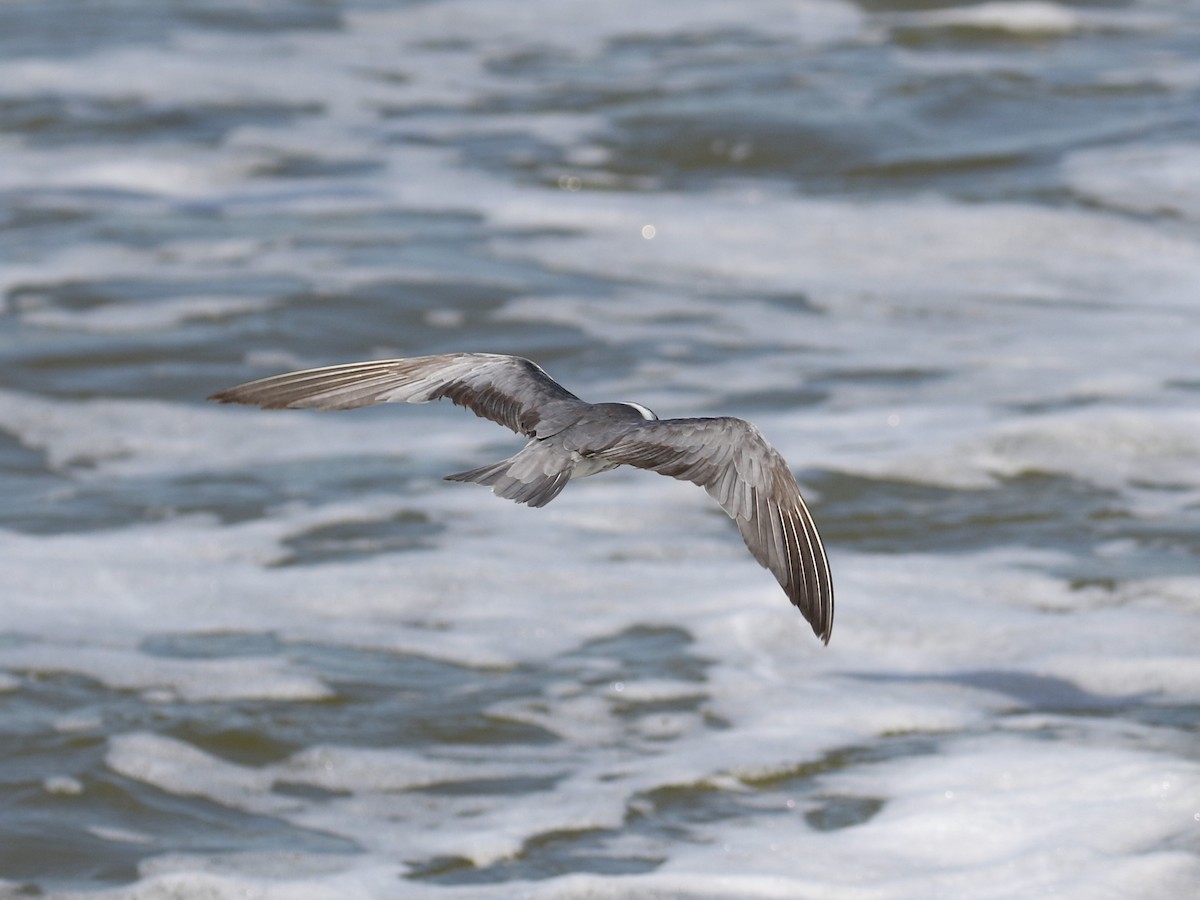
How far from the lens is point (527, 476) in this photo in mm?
3861

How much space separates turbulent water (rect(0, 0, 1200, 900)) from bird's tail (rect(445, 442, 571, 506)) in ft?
5.08

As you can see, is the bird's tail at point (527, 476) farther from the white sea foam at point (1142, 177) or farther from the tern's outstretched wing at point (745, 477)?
the white sea foam at point (1142, 177)

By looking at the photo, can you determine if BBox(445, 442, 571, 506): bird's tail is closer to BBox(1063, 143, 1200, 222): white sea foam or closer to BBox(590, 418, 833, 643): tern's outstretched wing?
BBox(590, 418, 833, 643): tern's outstretched wing

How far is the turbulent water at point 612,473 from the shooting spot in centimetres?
531

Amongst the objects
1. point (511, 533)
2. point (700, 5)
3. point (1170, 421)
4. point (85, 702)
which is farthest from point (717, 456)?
point (700, 5)

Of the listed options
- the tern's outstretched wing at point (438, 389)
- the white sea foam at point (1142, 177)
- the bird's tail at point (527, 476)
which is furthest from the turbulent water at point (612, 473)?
the bird's tail at point (527, 476)

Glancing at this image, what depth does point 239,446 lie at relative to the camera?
8211 mm

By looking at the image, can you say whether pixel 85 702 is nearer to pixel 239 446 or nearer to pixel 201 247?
pixel 239 446

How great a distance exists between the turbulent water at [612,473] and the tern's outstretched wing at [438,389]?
1.43 m

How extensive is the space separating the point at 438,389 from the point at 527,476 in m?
0.68

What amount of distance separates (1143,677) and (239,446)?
4171 millimetres

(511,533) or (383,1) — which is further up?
(383,1)

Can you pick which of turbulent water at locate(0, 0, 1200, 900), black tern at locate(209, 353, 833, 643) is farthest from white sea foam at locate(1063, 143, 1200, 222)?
black tern at locate(209, 353, 833, 643)

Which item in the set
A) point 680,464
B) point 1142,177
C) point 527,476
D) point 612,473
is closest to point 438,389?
point 527,476
